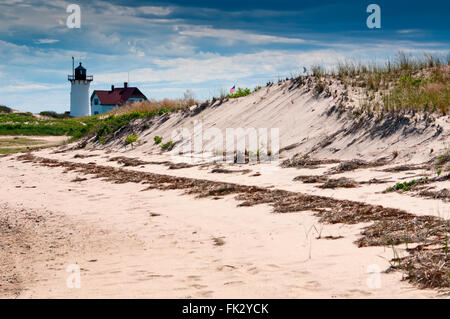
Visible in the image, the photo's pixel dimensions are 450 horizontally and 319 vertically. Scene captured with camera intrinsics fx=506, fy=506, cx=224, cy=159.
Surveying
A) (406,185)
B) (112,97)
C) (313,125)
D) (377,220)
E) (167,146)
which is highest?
(112,97)

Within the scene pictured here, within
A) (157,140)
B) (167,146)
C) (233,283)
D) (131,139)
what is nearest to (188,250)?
(233,283)

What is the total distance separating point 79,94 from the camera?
240 ft

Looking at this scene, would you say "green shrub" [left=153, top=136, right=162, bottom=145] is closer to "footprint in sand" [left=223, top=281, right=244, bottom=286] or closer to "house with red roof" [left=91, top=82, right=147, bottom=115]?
"footprint in sand" [left=223, top=281, right=244, bottom=286]

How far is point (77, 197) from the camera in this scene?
11344 millimetres

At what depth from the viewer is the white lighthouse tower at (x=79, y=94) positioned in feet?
239

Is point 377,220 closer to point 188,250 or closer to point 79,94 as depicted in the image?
point 188,250

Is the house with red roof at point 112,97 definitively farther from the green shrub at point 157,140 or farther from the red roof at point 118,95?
the green shrub at point 157,140

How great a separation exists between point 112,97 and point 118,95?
3.17 ft

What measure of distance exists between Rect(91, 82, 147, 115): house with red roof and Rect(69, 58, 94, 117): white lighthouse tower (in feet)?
13.4

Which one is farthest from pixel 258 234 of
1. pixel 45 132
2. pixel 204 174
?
pixel 45 132

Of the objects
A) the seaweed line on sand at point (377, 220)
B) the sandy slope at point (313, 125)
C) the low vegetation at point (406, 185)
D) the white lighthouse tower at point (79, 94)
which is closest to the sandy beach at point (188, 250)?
the seaweed line on sand at point (377, 220)

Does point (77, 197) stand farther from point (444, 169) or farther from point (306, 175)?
point (444, 169)

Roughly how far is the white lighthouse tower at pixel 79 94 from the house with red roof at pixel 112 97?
4098 millimetres

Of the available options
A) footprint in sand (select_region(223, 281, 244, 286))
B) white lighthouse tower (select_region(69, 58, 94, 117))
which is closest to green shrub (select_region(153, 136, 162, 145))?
footprint in sand (select_region(223, 281, 244, 286))
